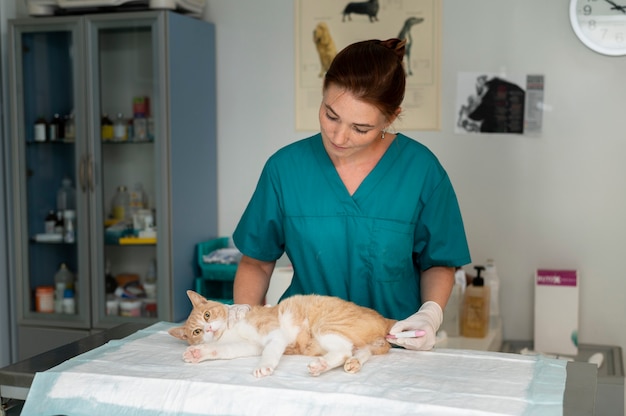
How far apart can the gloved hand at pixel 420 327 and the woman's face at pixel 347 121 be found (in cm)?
42

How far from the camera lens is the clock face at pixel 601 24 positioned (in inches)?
120

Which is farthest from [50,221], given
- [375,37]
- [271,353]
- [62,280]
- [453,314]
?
[271,353]

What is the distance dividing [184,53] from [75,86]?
53 cm

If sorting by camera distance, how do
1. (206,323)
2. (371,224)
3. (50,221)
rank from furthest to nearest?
(50,221), (371,224), (206,323)

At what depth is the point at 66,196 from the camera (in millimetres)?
3654

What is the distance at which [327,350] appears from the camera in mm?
1493

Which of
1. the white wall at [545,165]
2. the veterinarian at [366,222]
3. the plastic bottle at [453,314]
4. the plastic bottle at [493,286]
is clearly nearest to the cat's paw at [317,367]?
the veterinarian at [366,222]

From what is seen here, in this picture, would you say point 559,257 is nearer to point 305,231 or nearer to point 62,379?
point 305,231

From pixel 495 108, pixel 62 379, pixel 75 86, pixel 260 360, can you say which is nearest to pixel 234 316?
pixel 260 360

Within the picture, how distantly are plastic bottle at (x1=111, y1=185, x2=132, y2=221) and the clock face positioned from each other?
211 cm

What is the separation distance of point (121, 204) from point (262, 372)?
92.7 inches

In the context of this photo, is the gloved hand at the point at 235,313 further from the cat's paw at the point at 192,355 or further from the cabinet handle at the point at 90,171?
the cabinet handle at the point at 90,171

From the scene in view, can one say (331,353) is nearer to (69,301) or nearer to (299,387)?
(299,387)

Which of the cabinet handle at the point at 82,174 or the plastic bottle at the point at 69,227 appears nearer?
the cabinet handle at the point at 82,174
